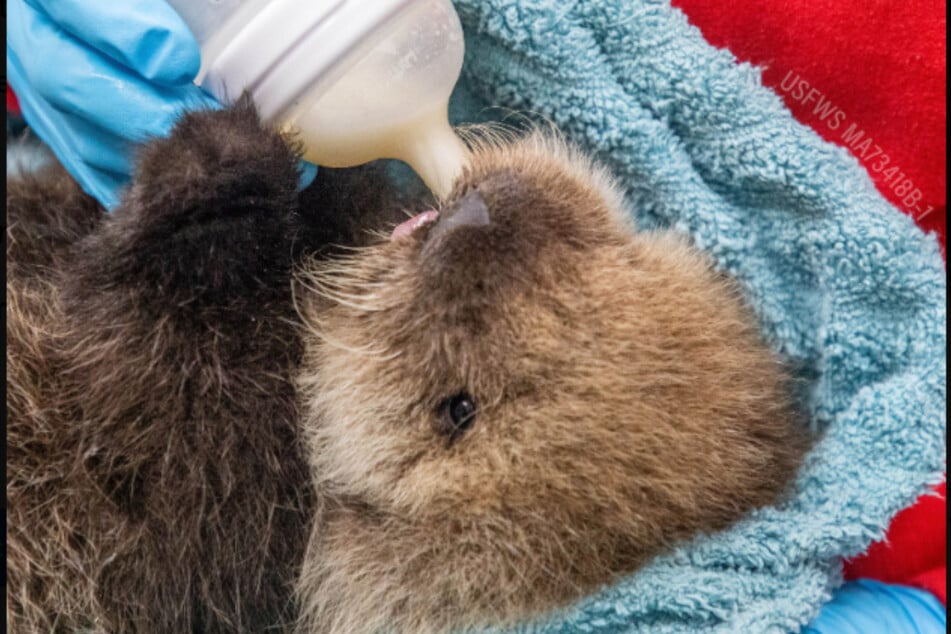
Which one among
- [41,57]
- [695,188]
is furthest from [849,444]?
[41,57]

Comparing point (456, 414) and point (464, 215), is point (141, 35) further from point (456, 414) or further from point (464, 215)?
point (456, 414)

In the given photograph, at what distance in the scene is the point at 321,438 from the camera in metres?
0.82

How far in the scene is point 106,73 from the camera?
87cm

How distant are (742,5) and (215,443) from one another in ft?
2.74

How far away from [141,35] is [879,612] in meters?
1.03

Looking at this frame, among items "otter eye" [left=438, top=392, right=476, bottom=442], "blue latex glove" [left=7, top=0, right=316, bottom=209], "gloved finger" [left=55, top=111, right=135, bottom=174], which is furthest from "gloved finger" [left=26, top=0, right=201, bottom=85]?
"otter eye" [left=438, top=392, right=476, bottom=442]

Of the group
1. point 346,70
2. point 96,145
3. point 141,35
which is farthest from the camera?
point 96,145

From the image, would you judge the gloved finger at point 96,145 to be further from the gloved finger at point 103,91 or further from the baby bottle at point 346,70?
the baby bottle at point 346,70

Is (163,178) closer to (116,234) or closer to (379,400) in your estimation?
(116,234)

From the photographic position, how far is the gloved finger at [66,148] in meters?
0.96

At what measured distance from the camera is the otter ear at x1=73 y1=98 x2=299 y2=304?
755 mm

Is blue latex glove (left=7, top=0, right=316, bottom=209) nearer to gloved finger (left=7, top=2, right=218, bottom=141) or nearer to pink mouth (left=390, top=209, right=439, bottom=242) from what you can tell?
gloved finger (left=7, top=2, right=218, bottom=141)

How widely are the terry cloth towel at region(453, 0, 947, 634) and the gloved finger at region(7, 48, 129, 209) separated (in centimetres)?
48

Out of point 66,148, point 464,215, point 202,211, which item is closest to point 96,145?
point 66,148
